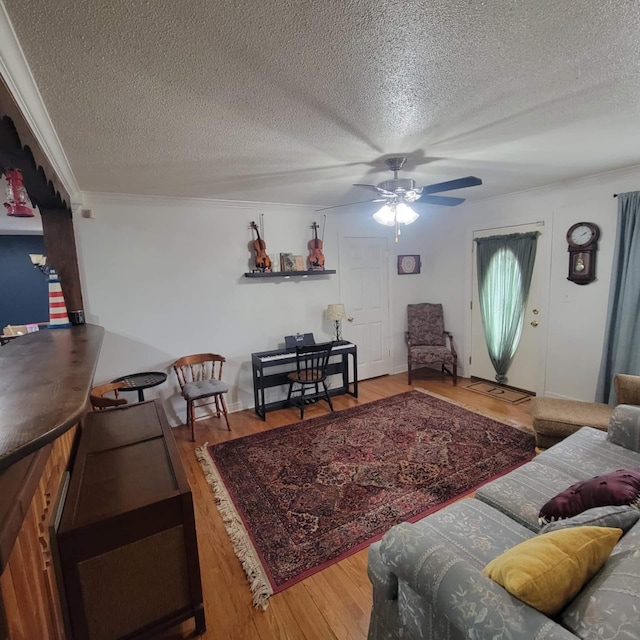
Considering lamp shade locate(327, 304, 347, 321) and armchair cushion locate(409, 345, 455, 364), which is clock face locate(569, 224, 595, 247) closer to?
armchair cushion locate(409, 345, 455, 364)

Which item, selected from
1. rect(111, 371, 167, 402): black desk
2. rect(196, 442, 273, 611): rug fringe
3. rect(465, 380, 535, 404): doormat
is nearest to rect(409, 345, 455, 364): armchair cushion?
rect(465, 380, 535, 404): doormat

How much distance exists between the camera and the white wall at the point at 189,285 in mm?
3396

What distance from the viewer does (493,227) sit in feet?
14.4

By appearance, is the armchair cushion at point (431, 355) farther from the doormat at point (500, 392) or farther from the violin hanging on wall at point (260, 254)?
the violin hanging on wall at point (260, 254)

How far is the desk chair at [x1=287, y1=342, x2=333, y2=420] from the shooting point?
3.81 metres

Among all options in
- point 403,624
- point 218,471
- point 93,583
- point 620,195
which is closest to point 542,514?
point 403,624

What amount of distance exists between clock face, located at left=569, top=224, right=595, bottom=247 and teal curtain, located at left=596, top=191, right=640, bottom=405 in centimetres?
24

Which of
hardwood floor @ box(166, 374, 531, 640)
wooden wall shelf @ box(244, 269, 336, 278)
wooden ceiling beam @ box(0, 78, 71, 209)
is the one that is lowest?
hardwood floor @ box(166, 374, 531, 640)

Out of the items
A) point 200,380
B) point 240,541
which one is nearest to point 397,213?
point 240,541

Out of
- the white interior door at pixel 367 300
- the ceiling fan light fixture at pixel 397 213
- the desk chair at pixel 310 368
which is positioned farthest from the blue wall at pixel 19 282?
the ceiling fan light fixture at pixel 397 213

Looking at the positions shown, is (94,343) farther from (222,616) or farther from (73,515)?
(222,616)

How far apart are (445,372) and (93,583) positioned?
15.6ft

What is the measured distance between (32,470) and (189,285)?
9.73ft

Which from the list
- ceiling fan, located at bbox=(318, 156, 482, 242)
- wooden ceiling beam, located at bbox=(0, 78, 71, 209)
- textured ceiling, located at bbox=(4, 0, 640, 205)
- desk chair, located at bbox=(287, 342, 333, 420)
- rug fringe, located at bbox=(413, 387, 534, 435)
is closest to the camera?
textured ceiling, located at bbox=(4, 0, 640, 205)
